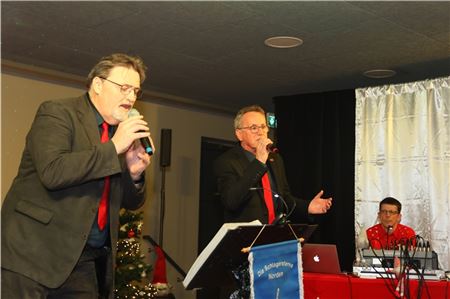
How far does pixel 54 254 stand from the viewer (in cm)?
174

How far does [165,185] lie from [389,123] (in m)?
2.79

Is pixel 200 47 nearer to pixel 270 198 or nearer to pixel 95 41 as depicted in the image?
pixel 95 41

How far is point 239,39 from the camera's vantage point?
4.39 m

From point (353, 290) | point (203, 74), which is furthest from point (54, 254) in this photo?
point (203, 74)

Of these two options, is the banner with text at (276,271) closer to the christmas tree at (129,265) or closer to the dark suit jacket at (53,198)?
the dark suit jacket at (53,198)

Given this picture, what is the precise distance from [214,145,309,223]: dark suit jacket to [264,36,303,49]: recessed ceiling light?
4.28 feet

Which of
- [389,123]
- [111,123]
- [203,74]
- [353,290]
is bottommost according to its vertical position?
[353,290]

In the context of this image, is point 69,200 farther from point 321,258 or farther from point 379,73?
point 379,73

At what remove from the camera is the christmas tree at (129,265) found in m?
5.00

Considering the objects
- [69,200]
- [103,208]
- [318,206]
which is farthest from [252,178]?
[69,200]

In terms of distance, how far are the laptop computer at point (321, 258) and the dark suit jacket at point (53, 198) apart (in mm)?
1920

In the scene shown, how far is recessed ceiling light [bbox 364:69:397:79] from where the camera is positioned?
5340 millimetres

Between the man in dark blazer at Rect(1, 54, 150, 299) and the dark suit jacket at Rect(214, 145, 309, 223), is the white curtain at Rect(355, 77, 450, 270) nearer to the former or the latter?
the dark suit jacket at Rect(214, 145, 309, 223)

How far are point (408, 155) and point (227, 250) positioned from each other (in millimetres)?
3599
